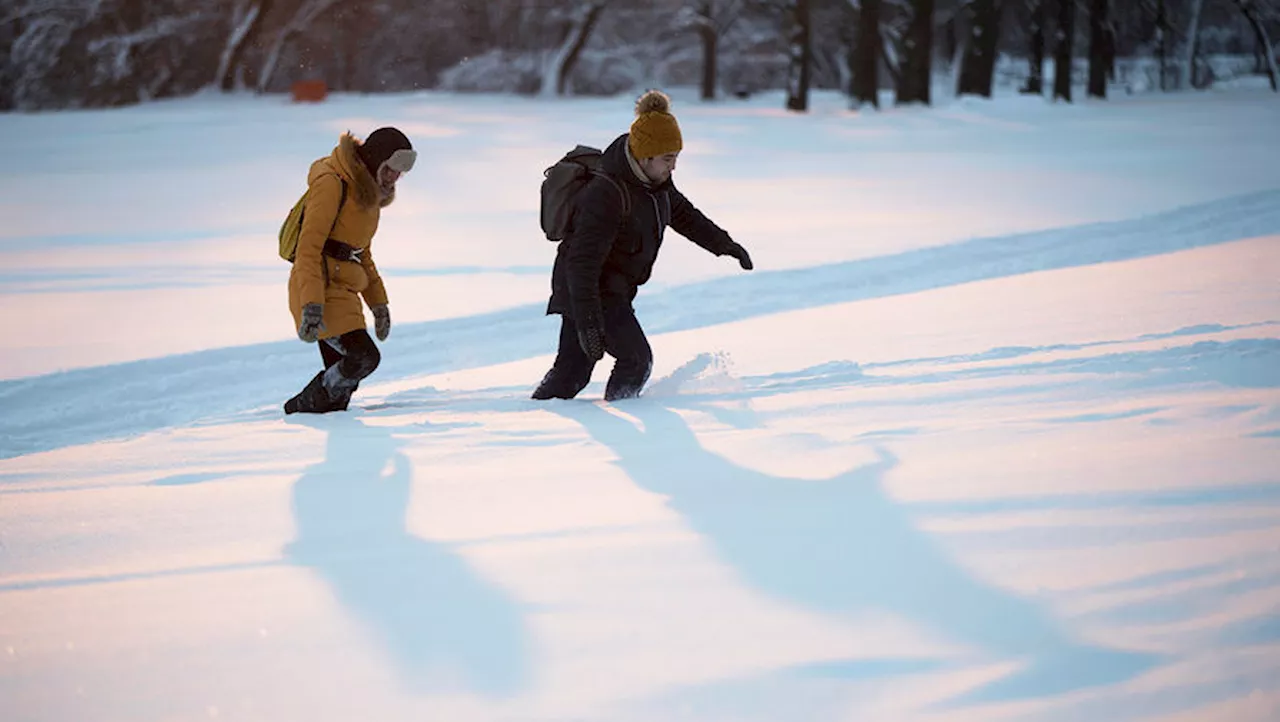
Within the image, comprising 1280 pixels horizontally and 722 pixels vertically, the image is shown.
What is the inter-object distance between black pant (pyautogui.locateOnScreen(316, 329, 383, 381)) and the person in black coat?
26.5 inches

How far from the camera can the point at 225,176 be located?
15.9 meters

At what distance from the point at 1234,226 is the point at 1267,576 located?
826cm

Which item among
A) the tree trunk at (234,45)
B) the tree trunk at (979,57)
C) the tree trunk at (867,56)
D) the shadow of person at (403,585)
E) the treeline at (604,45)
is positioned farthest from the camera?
the tree trunk at (234,45)

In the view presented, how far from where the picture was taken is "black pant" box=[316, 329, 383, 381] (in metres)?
4.93

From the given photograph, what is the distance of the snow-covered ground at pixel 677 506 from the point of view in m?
2.28

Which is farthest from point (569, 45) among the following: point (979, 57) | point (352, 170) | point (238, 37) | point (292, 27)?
point (352, 170)

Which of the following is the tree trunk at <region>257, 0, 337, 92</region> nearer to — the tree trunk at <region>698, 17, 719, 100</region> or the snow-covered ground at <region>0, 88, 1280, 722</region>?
the tree trunk at <region>698, 17, 719, 100</region>

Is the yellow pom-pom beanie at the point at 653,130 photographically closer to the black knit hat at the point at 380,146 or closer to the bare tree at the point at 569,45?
the black knit hat at the point at 380,146

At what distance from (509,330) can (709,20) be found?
93.8ft

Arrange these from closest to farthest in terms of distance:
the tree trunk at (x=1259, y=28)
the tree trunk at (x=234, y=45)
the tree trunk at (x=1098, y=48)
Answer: the tree trunk at (x=1098, y=48), the tree trunk at (x=1259, y=28), the tree trunk at (x=234, y=45)

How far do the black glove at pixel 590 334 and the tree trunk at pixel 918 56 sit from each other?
23.1 metres

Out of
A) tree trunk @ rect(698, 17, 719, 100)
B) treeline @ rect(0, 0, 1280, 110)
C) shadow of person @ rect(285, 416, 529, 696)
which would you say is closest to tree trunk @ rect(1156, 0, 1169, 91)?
treeline @ rect(0, 0, 1280, 110)

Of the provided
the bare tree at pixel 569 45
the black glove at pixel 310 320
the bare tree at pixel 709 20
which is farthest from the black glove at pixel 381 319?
the bare tree at pixel 709 20

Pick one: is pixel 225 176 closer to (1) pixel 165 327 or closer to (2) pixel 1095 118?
(1) pixel 165 327
